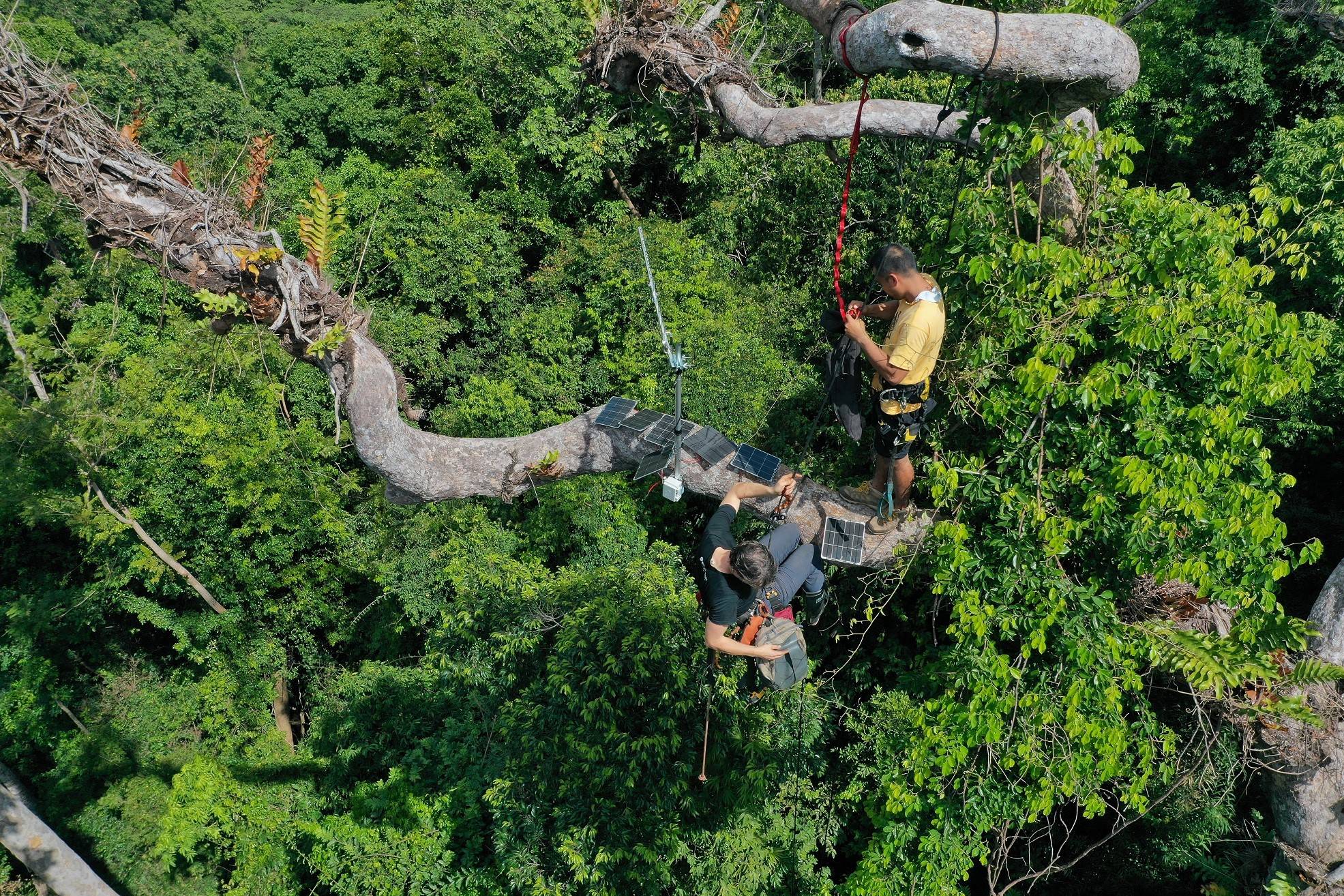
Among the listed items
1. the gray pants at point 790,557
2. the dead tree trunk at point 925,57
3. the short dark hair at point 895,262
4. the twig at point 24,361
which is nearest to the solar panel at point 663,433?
the gray pants at point 790,557

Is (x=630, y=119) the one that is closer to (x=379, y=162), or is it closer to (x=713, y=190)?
(x=713, y=190)

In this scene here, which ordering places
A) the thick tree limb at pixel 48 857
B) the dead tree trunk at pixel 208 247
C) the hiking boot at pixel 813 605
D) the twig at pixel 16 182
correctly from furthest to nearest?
the thick tree limb at pixel 48 857 < the hiking boot at pixel 813 605 < the twig at pixel 16 182 < the dead tree trunk at pixel 208 247

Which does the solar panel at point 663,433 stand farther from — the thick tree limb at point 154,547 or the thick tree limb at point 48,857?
the thick tree limb at point 48,857

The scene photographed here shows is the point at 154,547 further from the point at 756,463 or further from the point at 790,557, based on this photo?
the point at 790,557

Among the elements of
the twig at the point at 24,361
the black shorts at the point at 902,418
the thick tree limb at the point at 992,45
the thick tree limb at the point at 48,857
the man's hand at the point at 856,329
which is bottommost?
the thick tree limb at the point at 48,857

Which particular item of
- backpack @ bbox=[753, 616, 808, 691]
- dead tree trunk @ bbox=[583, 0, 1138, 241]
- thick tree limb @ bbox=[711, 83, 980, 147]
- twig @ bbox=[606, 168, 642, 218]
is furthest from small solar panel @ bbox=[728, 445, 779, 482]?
twig @ bbox=[606, 168, 642, 218]

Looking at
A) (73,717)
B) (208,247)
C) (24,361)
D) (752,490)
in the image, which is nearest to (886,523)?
(752,490)

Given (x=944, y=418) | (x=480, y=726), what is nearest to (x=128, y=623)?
(x=480, y=726)
